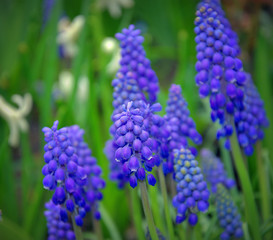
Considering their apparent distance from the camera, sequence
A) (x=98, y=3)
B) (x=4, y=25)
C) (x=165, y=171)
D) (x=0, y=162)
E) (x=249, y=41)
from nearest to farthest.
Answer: (x=165, y=171) < (x=0, y=162) < (x=4, y=25) < (x=98, y=3) < (x=249, y=41)

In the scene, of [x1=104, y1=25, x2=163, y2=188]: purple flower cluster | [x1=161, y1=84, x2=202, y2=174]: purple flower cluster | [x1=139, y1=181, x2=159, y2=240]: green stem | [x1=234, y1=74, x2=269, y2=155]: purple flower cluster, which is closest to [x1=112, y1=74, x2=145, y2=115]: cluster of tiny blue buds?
Result: [x1=104, y1=25, x2=163, y2=188]: purple flower cluster

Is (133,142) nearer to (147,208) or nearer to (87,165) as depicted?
(147,208)

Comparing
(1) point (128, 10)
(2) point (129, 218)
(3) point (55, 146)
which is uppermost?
(1) point (128, 10)

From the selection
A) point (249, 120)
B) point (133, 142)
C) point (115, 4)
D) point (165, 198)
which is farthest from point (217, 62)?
point (115, 4)

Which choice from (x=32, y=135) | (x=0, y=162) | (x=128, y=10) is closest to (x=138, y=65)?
(x=0, y=162)

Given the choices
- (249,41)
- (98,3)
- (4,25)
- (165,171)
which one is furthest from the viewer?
(249,41)

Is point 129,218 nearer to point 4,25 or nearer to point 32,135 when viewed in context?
point 4,25
